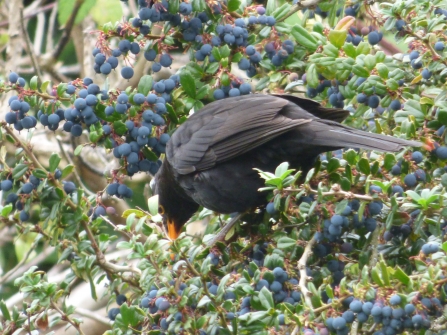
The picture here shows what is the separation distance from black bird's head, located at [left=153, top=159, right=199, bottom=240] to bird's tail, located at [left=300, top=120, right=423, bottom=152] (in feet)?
3.30

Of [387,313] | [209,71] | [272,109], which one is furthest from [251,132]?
[387,313]

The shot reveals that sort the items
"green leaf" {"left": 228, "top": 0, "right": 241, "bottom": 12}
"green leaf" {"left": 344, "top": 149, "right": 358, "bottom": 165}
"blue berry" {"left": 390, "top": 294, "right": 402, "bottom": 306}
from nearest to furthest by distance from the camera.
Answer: "blue berry" {"left": 390, "top": 294, "right": 402, "bottom": 306}, "green leaf" {"left": 344, "top": 149, "right": 358, "bottom": 165}, "green leaf" {"left": 228, "top": 0, "right": 241, "bottom": 12}

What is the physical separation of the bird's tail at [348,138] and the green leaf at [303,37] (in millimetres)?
341

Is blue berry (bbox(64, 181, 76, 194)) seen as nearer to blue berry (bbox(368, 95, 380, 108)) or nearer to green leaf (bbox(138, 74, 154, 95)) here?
green leaf (bbox(138, 74, 154, 95))

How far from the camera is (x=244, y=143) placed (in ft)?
11.0

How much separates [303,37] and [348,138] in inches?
18.4

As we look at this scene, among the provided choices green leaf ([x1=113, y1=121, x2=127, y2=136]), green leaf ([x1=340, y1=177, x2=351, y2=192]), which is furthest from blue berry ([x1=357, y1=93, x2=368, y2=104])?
green leaf ([x1=113, y1=121, x2=127, y2=136])

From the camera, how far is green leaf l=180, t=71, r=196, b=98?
3084 millimetres

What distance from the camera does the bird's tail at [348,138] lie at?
101 inches

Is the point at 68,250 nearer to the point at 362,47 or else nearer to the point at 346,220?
the point at 346,220

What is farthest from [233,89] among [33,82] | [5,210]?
[5,210]

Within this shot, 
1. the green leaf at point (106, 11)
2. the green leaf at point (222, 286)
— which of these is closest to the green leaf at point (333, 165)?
the green leaf at point (222, 286)

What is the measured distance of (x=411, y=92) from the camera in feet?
9.35

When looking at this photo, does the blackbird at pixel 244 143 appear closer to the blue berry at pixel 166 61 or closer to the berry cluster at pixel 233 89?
the berry cluster at pixel 233 89
